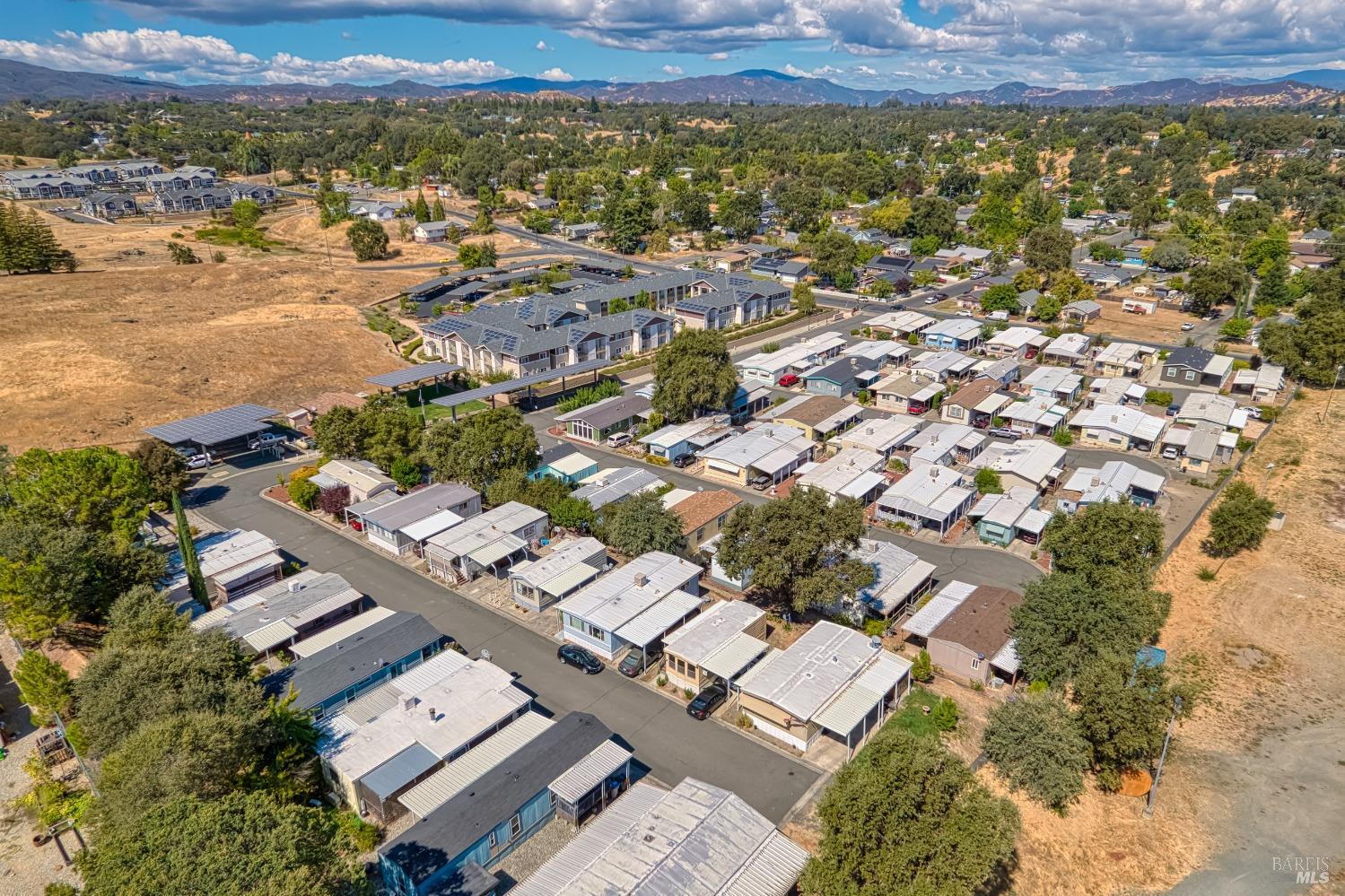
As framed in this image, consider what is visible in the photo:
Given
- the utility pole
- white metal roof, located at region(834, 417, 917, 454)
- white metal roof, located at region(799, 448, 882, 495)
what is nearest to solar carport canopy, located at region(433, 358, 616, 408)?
white metal roof, located at region(834, 417, 917, 454)

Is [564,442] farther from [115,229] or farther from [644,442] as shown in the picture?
[115,229]

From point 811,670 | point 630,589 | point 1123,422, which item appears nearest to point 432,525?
point 630,589

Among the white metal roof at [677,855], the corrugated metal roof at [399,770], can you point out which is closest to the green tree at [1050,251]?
the white metal roof at [677,855]

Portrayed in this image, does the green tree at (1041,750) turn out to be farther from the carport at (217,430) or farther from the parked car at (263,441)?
the carport at (217,430)

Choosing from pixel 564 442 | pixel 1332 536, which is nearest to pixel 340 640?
pixel 564 442

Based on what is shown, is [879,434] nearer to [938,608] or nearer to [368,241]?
[938,608]

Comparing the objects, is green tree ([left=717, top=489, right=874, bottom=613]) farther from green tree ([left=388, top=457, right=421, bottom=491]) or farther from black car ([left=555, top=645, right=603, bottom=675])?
green tree ([left=388, top=457, right=421, bottom=491])

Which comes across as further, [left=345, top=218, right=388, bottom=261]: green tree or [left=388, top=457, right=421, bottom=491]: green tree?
[left=345, top=218, right=388, bottom=261]: green tree
